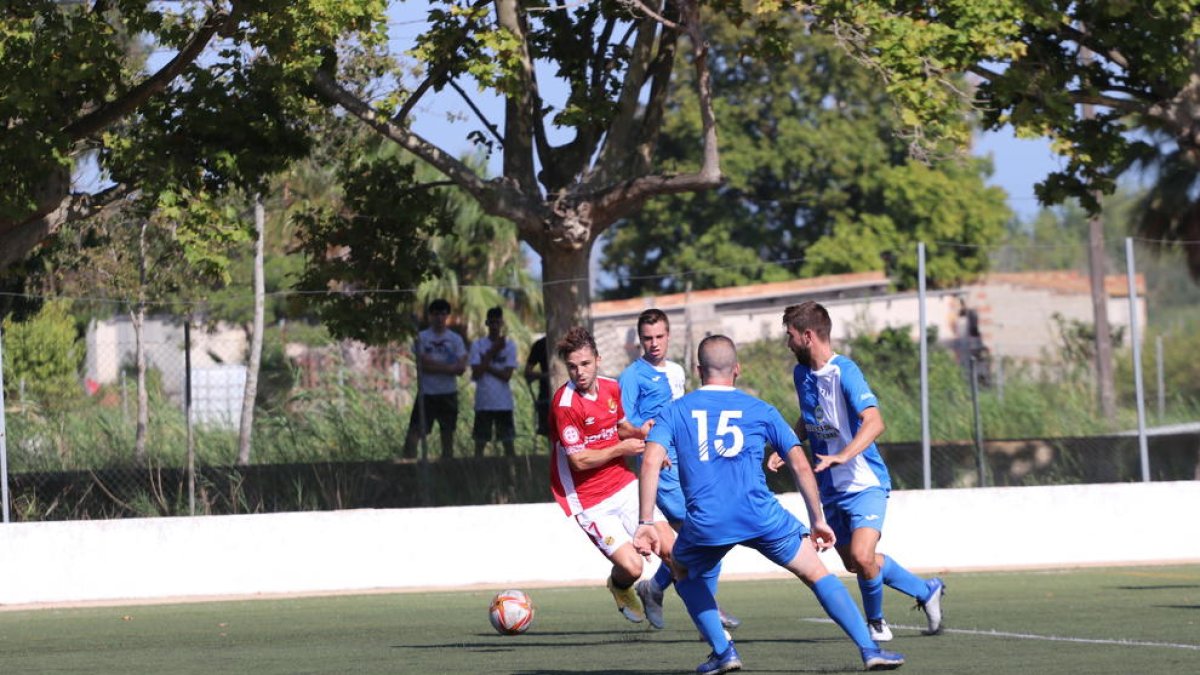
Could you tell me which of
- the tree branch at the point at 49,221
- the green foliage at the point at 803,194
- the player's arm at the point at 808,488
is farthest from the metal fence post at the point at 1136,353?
the green foliage at the point at 803,194

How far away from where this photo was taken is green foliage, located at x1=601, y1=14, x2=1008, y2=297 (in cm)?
6044

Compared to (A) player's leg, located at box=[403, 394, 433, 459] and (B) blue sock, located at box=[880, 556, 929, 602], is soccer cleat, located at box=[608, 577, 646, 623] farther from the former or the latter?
(A) player's leg, located at box=[403, 394, 433, 459]

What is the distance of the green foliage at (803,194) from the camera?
198 feet

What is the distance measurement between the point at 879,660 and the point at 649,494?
4.01ft

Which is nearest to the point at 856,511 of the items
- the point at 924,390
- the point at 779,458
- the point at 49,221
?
the point at 779,458

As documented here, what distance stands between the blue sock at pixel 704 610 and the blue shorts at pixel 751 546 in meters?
0.08

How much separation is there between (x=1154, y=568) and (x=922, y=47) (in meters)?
5.09

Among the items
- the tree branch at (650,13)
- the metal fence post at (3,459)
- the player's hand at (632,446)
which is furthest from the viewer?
the tree branch at (650,13)

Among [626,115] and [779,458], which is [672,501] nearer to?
[779,458]

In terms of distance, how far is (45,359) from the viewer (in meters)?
17.8

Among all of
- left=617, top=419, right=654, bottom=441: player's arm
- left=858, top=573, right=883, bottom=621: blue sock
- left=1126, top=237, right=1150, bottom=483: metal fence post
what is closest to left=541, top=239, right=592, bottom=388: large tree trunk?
left=1126, top=237, right=1150, bottom=483: metal fence post

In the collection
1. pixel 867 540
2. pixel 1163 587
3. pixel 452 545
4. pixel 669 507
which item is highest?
pixel 669 507

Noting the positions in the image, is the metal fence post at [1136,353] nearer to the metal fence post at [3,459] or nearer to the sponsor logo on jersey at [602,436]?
the sponsor logo on jersey at [602,436]

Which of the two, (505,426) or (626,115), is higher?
(626,115)
